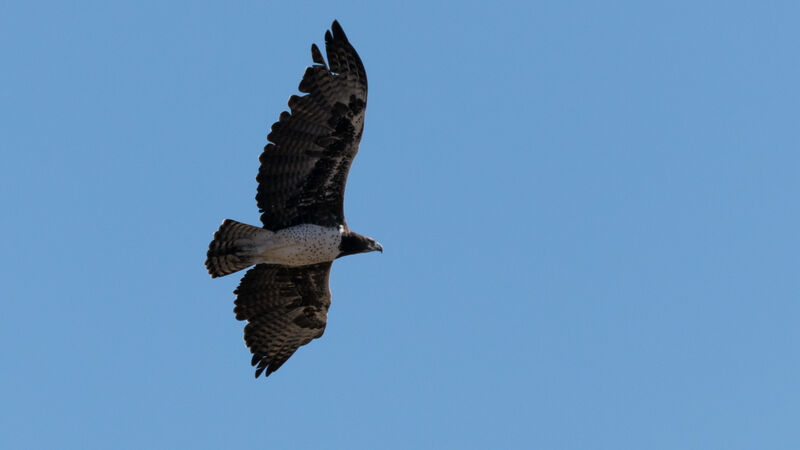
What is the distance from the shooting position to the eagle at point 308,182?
13.0m

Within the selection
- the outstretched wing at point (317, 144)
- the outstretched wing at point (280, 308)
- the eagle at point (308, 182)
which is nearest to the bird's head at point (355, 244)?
the eagle at point (308, 182)

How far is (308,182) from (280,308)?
1.91 m

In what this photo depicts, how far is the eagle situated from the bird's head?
0.04 feet

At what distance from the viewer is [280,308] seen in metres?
14.5

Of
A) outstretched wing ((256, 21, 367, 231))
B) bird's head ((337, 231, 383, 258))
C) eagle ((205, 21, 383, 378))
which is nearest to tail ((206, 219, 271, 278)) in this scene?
eagle ((205, 21, 383, 378))

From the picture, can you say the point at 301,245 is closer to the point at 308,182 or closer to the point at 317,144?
the point at 308,182

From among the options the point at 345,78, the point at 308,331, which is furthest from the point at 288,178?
the point at 308,331

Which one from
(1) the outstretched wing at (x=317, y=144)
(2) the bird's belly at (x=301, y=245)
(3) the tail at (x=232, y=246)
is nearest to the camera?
(1) the outstretched wing at (x=317, y=144)

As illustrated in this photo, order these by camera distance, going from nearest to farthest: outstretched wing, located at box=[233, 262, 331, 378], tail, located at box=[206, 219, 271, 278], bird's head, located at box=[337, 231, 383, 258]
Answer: tail, located at box=[206, 219, 271, 278] < bird's head, located at box=[337, 231, 383, 258] < outstretched wing, located at box=[233, 262, 331, 378]

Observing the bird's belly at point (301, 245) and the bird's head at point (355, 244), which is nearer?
the bird's belly at point (301, 245)

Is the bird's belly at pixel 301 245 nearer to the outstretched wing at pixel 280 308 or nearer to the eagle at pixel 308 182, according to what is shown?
the eagle at pixel 308 182

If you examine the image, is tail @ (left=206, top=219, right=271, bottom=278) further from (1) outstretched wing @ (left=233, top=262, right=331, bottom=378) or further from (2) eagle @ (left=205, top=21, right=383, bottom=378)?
(1) outstretched wing @ (left=233, top=262, right=331, bottom=378)

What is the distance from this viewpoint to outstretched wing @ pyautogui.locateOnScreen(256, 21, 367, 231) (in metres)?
12.9

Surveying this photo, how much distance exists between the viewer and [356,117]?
1310cm
